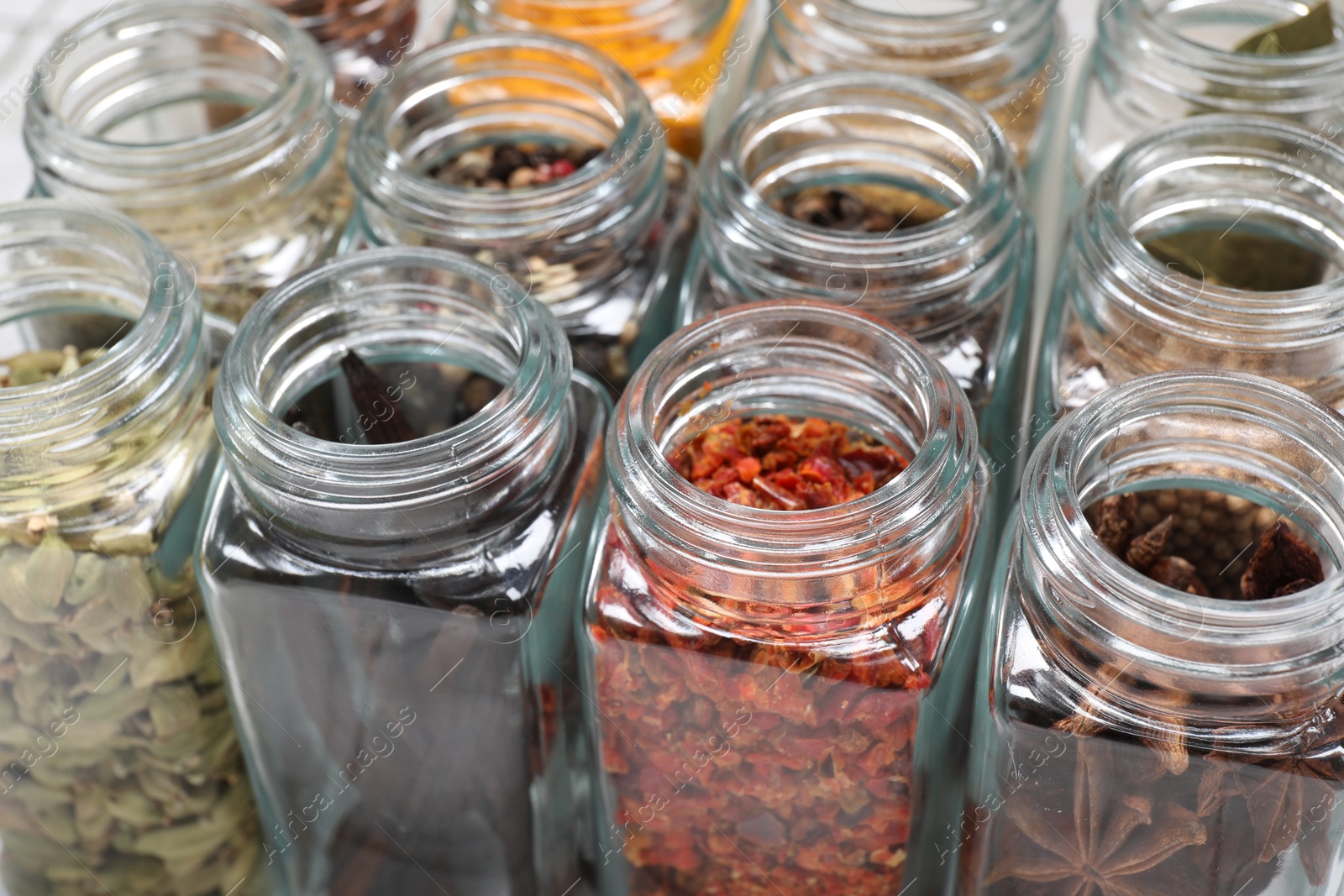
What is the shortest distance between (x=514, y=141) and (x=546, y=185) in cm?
19

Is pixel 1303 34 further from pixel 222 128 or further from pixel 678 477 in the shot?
pixel 222 128

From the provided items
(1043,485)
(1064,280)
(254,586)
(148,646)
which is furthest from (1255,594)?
(148,646)

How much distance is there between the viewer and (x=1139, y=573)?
85cm

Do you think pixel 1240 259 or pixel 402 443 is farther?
pixel 1240 259

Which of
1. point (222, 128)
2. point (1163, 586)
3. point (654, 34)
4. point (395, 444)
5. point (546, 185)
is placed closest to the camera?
point (1163, 586)

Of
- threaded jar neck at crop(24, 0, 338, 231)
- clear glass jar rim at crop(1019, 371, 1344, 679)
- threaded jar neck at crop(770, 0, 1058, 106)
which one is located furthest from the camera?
threaded jar neck at crop(770, 0, 1058, 106)

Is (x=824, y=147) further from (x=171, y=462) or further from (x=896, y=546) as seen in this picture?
(x=171, y=462)

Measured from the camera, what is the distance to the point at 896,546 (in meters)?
0.87

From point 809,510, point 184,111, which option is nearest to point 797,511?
point 809,510

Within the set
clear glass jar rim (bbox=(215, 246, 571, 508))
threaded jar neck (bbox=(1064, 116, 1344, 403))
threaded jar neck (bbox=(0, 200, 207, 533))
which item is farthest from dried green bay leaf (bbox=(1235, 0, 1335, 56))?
threaded jar neck (bbox=(0, 200, 207, 533))

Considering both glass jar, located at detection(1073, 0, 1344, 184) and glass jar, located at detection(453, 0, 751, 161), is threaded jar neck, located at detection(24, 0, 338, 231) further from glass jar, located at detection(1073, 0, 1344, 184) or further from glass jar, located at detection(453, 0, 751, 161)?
glass jar, located at detection(1073, 0, 1344, 184)

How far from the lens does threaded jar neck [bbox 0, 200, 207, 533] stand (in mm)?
969

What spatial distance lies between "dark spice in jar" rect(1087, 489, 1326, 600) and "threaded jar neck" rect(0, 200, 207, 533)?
0.67 meters

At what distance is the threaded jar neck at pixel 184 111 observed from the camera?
3.73ft
